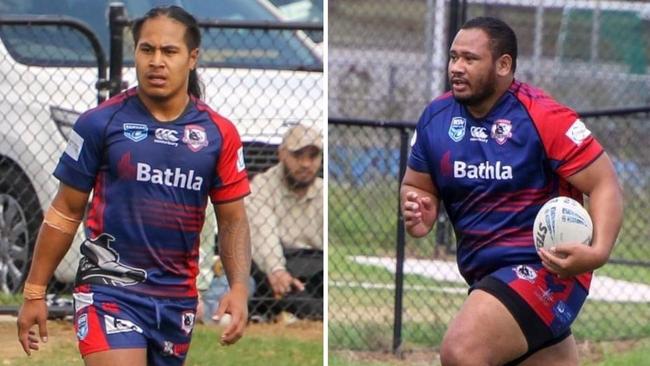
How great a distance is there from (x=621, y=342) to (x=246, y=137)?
108 inches

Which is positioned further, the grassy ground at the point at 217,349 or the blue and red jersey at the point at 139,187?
the grassy ground at the point at 217,349

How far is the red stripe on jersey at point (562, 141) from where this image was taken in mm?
5777

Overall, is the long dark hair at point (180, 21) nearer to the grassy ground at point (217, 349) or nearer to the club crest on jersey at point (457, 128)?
the club crest on jersey at point (457, 128)

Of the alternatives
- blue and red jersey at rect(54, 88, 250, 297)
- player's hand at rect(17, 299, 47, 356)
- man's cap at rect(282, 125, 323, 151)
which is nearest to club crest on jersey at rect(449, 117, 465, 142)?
blue and red jersey at rect(54, 88, 250, 297)

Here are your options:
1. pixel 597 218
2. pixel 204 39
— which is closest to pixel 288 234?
pixel 204 39

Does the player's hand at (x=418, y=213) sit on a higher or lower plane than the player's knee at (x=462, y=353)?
higher

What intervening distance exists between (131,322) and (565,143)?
1.74m

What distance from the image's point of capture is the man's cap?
9.50 m

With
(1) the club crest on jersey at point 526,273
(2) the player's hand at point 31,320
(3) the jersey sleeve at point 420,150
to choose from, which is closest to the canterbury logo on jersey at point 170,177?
(2) the player's hand at point 31,320

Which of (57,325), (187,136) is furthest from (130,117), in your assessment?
(57,325)

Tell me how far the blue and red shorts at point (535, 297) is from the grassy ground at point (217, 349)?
2.95 meters

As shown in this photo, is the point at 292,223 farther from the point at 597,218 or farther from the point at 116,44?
the point at 597,218

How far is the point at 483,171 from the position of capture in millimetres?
5887

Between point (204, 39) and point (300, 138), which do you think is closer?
point (300, 138)
